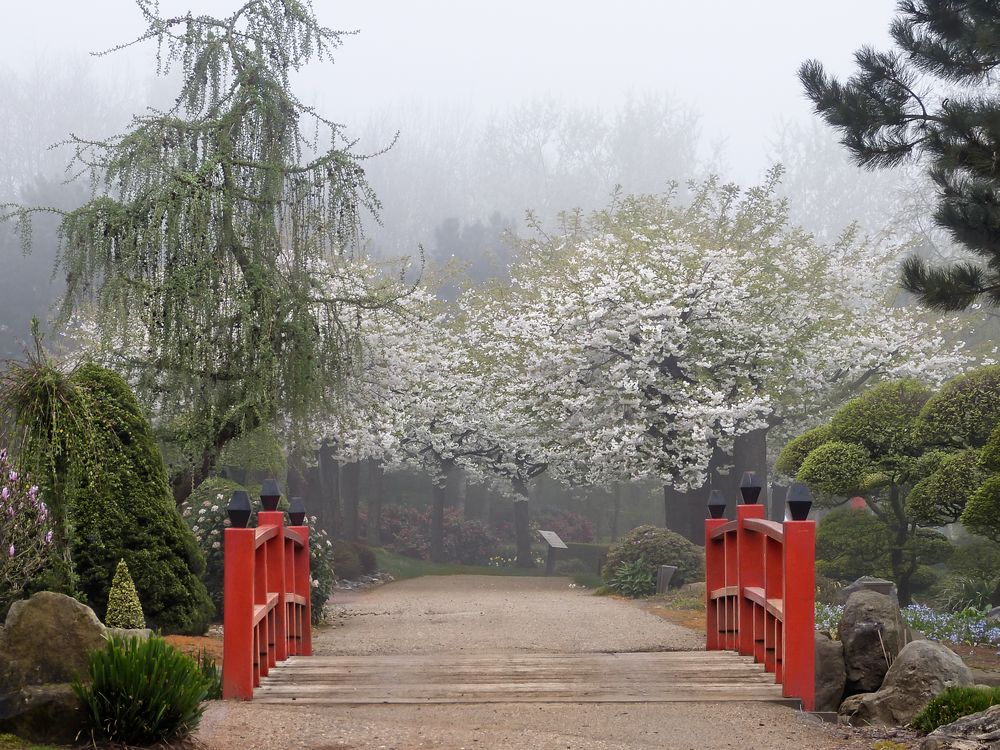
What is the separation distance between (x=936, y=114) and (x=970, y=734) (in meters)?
6.96

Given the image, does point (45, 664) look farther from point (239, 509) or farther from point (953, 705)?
point (953, 705)

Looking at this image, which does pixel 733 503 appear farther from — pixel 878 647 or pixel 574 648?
pixel 878 647

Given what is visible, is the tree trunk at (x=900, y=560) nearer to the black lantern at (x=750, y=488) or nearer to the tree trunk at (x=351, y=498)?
the black lantern at (x=750, y=488)

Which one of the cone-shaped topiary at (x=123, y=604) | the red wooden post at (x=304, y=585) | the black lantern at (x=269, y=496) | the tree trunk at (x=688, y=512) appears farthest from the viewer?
the tree trunk at (x=688, y=512)

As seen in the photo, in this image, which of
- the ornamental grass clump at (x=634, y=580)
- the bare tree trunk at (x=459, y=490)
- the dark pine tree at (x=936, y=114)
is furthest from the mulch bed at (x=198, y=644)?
the bare tree trunk at (x=459, y=490)

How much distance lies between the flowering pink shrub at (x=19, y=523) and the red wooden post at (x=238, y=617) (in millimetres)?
1186

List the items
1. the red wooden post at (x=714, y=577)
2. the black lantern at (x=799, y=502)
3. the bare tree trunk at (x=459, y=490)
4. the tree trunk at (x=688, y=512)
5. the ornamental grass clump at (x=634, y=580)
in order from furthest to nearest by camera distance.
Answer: the bare tree trunk at (x=459, y=490), the tree trunk at (x=688, y=512), the ornamental grass clump at (x=634, y=580), the red wooden post at (x=714, y=577), the black lantern at (x=799, y=502)

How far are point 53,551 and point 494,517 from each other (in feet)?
104

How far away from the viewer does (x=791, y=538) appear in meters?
7.19

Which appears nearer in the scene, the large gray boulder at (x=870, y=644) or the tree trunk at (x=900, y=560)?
the large gray boulder at (x=870, y=644)

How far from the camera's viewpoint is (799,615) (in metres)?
7.16

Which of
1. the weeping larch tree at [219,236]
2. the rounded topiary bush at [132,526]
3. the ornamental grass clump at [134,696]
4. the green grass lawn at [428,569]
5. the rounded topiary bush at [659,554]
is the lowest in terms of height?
the green grass lawn at [428,569]

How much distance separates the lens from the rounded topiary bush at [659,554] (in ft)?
62.2

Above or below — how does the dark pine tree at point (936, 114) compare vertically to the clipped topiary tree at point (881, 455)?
above
